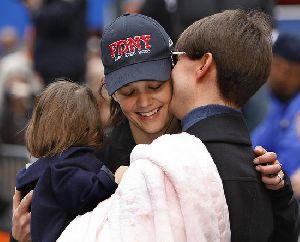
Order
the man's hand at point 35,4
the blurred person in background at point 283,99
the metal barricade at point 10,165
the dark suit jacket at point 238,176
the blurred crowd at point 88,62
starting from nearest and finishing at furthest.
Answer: the dark suit jacket at point 238,176
the blurred person in background at point 283,99
the blurred crowd at point 88,62
the metal barricade at point 10,165
the man's hand at point 35,4

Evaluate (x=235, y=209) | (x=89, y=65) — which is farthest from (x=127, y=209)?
(x=89, y=65)

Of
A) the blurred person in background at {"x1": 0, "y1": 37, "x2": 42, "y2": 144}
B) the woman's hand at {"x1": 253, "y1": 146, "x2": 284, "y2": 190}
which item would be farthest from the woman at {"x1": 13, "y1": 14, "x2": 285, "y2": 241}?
the blurred person in background at {"x1": 0, "y1": 37, "x2": 42, "y2": 144}

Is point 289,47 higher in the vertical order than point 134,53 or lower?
lower

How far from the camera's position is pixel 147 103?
2785 millimetres

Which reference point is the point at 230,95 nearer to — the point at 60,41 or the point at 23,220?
the point at 23,220

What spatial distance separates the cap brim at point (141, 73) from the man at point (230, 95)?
0.16m

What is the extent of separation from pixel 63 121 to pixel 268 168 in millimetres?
768

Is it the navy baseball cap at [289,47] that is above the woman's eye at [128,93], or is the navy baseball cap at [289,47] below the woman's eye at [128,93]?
below

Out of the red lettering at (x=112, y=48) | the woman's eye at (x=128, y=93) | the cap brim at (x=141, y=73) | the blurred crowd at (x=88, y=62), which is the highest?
the red lettering at (x=112, y=48)

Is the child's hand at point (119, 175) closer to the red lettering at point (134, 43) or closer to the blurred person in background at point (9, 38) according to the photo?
the red lettering at point (134, 43)

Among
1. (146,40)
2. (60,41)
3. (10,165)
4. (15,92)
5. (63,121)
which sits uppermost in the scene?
(146,40)

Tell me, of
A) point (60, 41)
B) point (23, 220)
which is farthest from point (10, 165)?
point (23, 220)

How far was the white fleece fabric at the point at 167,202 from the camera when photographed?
2.21 metres

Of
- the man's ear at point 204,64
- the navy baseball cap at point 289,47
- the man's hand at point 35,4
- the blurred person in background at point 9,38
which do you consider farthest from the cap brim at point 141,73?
the blurred person in background at point 9,38
